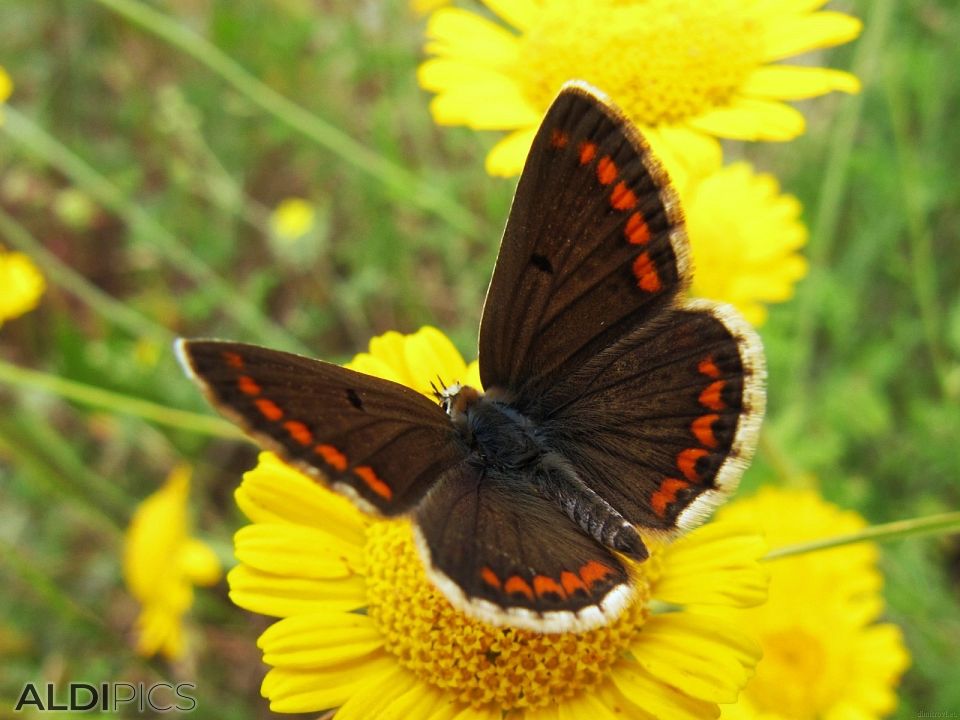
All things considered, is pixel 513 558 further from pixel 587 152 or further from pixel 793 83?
pixel 793 83

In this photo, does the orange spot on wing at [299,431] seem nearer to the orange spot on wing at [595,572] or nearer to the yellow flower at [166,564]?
the orange spot on wing at [595,572]

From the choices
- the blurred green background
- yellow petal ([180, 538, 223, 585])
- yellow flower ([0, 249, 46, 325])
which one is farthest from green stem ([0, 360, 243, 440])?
yellow flower ([0, 249, 46, 325])

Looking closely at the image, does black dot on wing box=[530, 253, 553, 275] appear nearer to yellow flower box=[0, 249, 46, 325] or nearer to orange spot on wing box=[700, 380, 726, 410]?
orange spot on wing box=[700, 380, 726, 410]

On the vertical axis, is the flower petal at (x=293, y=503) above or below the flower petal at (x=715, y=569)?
below

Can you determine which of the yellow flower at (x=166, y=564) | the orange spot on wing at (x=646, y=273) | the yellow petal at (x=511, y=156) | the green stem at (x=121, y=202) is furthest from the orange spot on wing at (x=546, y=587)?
the green stem at (x=121, y=202)

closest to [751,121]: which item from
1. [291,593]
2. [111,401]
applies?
[291,593]
